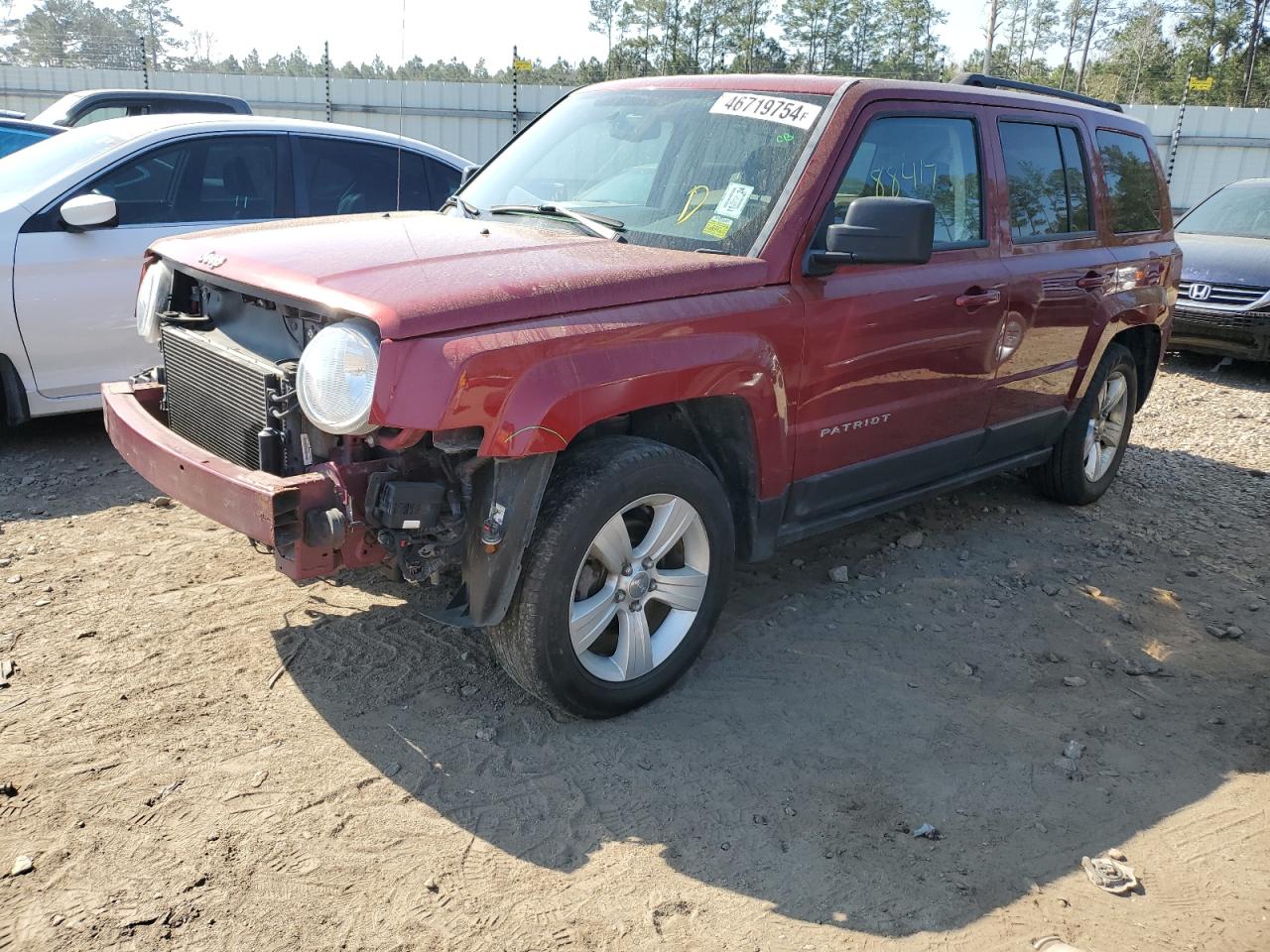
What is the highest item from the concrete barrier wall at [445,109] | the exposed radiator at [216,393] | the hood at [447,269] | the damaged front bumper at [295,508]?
the concrete barrier wall at [445,109]

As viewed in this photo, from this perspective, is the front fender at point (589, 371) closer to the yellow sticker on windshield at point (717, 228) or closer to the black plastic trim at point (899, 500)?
the yellow sticker on windshield at point (717, 228)

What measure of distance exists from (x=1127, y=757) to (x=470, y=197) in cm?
321

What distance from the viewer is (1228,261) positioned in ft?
30.7

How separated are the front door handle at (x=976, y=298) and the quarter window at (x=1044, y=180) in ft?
1.19

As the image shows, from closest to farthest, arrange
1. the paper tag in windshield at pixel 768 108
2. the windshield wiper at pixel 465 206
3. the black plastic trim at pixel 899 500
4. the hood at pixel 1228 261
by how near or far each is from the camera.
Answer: the paper tag in windshield at pixel 768 108
the black plastic trim at pixel 899 500
the windshield wiper at pixel 465 206
the hood at pixel 1228 261

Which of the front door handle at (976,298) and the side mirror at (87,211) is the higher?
the side mirror at (87,211)

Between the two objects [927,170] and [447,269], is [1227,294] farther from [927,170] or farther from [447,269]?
[447,269]

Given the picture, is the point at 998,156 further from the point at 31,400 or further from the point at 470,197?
the point at 31,400

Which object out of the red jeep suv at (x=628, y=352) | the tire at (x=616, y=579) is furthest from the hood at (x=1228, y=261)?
the tire at (x=616, y=579)

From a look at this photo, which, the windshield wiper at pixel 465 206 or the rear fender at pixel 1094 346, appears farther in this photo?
the rear fender at pixel 1094 346

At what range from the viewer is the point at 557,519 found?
118 inches

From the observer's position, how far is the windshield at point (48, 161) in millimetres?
5332

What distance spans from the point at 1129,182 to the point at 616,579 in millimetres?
3822

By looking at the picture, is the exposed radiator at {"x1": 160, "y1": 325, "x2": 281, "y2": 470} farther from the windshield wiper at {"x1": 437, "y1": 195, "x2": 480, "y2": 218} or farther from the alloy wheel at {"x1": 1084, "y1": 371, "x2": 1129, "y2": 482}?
the alloy wheel at {"x1": 1084, "y1": 371, "x2": 1129, "y2": 482}
